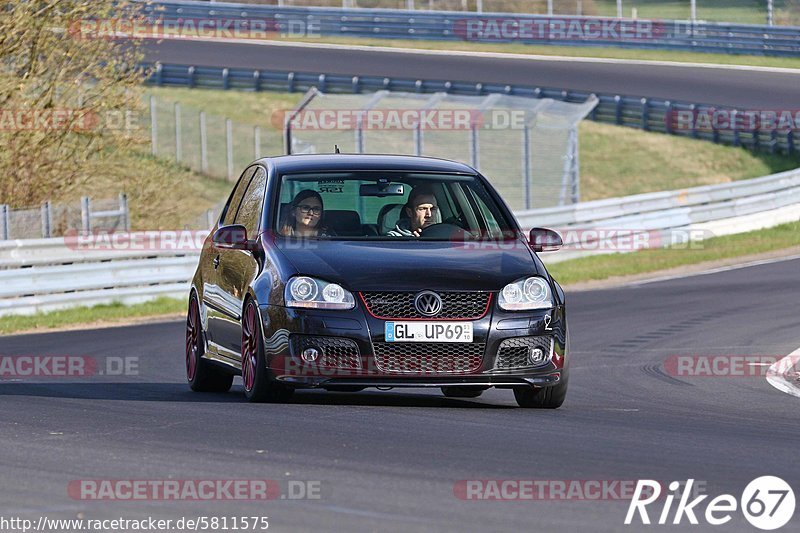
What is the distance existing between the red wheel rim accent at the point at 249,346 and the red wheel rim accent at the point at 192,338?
4.83 feet

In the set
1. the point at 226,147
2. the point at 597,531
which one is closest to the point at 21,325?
the point at 597,531

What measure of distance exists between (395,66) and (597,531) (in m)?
41.6

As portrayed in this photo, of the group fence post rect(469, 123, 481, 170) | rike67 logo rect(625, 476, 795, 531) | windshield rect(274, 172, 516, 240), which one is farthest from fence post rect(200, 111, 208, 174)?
rike67 logo rect(625, 476, 795, 531)

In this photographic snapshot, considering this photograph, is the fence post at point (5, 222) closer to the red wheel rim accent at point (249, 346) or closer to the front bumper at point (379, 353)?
the red wheel rim accent at point (249, 346)

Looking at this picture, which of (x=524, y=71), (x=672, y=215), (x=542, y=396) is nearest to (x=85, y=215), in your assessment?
(x=672, y=215)

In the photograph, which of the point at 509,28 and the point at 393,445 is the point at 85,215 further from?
the point at 509,28

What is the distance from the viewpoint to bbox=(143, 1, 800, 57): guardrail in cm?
4769

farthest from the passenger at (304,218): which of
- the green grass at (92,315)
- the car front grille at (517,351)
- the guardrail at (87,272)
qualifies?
the guardrail at (87,272)

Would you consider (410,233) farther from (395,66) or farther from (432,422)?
(395,66)

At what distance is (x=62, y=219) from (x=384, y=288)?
49.6ft

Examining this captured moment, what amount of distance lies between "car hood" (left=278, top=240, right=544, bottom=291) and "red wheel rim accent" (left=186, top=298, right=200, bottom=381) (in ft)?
5.83

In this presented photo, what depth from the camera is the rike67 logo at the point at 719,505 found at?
6.21m

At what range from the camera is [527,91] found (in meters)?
40.8

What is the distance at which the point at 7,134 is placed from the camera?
81.3 feet
